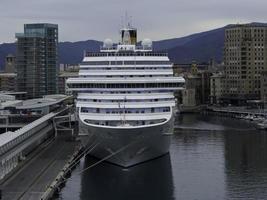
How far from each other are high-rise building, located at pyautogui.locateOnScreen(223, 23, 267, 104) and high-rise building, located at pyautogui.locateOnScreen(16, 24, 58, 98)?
37687 mm

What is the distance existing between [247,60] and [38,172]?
9434 centimetres

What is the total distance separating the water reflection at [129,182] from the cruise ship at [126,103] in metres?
0.85

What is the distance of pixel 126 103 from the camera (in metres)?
48.5

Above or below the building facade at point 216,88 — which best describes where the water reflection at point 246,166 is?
below

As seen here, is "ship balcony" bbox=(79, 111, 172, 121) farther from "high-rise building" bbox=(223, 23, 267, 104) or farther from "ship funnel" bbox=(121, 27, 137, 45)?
"high-rise building" bbox=(223, 23, 267, 104)

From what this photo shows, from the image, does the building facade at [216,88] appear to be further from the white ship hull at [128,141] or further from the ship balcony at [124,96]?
the white ship hull at [128,141]

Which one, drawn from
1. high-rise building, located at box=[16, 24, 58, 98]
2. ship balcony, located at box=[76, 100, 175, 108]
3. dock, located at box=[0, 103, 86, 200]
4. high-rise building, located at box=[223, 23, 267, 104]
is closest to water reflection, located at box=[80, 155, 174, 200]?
dock, located at box=[0, 103, 86, 200]

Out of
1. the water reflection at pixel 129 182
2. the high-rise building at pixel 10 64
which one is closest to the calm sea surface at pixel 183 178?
the water reflection at pixel 129 182

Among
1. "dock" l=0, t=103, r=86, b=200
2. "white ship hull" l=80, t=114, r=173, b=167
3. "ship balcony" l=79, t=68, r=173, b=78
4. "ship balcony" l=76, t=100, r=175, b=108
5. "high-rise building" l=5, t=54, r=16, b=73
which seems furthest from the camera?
"high-rise building" l=5, t=54, r=16, b=73

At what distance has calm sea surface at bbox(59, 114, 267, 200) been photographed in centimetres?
4103

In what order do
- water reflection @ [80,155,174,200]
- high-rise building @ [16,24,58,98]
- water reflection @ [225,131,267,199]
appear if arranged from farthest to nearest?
high-rise building @ [16,24,58,98] → water reflection @ [225,131,267,199] → water reflection @ [80,155,174,200]

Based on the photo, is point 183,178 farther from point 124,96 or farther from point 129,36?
point 129,36

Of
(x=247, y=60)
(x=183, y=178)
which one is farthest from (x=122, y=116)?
(x=247, y=60)

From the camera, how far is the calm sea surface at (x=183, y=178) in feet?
135
